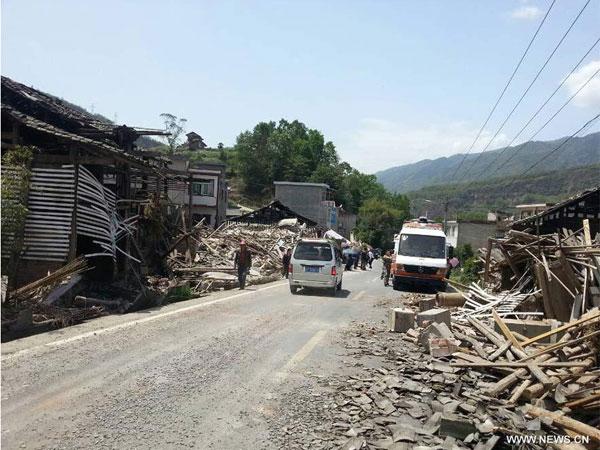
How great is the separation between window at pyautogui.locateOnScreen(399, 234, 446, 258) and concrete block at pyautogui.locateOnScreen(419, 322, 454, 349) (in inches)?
508

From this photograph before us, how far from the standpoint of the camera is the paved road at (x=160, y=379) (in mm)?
5035

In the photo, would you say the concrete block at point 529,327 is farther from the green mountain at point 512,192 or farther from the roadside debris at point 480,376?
the green mountain at point 512,192

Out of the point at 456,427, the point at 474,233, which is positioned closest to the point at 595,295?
the point at 456,427

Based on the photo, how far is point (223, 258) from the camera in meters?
27.7

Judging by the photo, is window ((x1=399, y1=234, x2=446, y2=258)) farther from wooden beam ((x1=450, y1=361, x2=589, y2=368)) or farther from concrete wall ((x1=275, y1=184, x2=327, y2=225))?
concrete wall ((x1=275, y1=184, x2=327, y2=225))

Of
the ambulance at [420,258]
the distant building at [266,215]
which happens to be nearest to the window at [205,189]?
the distant building at [266,215]

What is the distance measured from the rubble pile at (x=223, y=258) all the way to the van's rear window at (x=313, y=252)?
3476 millimetres

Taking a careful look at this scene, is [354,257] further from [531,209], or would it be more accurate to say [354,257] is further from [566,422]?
[566,422]

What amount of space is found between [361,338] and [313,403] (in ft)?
13.7

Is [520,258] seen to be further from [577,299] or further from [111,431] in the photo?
[111,431]

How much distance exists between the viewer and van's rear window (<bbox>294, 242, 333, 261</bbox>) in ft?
59.9

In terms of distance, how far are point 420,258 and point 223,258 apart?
10.8 meters

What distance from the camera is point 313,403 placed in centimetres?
613

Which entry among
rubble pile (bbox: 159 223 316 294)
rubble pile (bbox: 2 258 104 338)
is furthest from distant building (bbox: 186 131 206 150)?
rubble pile (bbox: 2 258 104 338)
